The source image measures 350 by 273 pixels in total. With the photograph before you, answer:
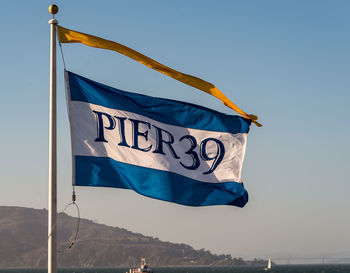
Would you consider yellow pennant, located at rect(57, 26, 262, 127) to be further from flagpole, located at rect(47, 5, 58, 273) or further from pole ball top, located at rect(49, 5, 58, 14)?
flagpole, located at rect(47, 5, 58, 273)

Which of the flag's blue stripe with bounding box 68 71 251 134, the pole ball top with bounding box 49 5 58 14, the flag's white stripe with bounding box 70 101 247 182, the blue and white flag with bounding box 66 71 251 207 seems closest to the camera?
the pole ball top with bounding box 49 5 58 14

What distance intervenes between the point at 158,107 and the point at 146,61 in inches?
53.1

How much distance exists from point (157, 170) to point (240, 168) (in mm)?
2196

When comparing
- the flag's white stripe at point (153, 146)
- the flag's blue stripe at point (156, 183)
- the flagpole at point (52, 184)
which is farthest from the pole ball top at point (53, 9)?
the flag's blue stripe at point (156, 183)

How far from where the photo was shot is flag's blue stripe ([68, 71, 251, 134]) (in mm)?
17094

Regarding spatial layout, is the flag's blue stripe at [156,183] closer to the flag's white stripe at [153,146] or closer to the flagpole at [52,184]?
the flag's white stripe at [153,146]

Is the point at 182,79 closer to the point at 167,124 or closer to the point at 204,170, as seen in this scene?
the point at 167,124

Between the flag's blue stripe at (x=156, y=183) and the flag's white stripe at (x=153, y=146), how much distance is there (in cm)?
15

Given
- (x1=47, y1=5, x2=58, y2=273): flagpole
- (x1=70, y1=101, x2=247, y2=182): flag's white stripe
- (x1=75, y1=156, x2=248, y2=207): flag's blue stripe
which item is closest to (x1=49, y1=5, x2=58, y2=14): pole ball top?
(x1=47, y1=5, x2=58, y2=273): flagpole

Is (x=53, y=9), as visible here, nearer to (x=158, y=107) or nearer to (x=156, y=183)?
(x=158, y=107)

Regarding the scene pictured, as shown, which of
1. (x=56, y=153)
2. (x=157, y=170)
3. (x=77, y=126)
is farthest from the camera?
(x=157, y=170)

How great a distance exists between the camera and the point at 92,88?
17.2 m

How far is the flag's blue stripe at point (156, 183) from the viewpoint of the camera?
1683cm

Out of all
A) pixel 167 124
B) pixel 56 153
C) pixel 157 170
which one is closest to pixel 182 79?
pixel 167 124
